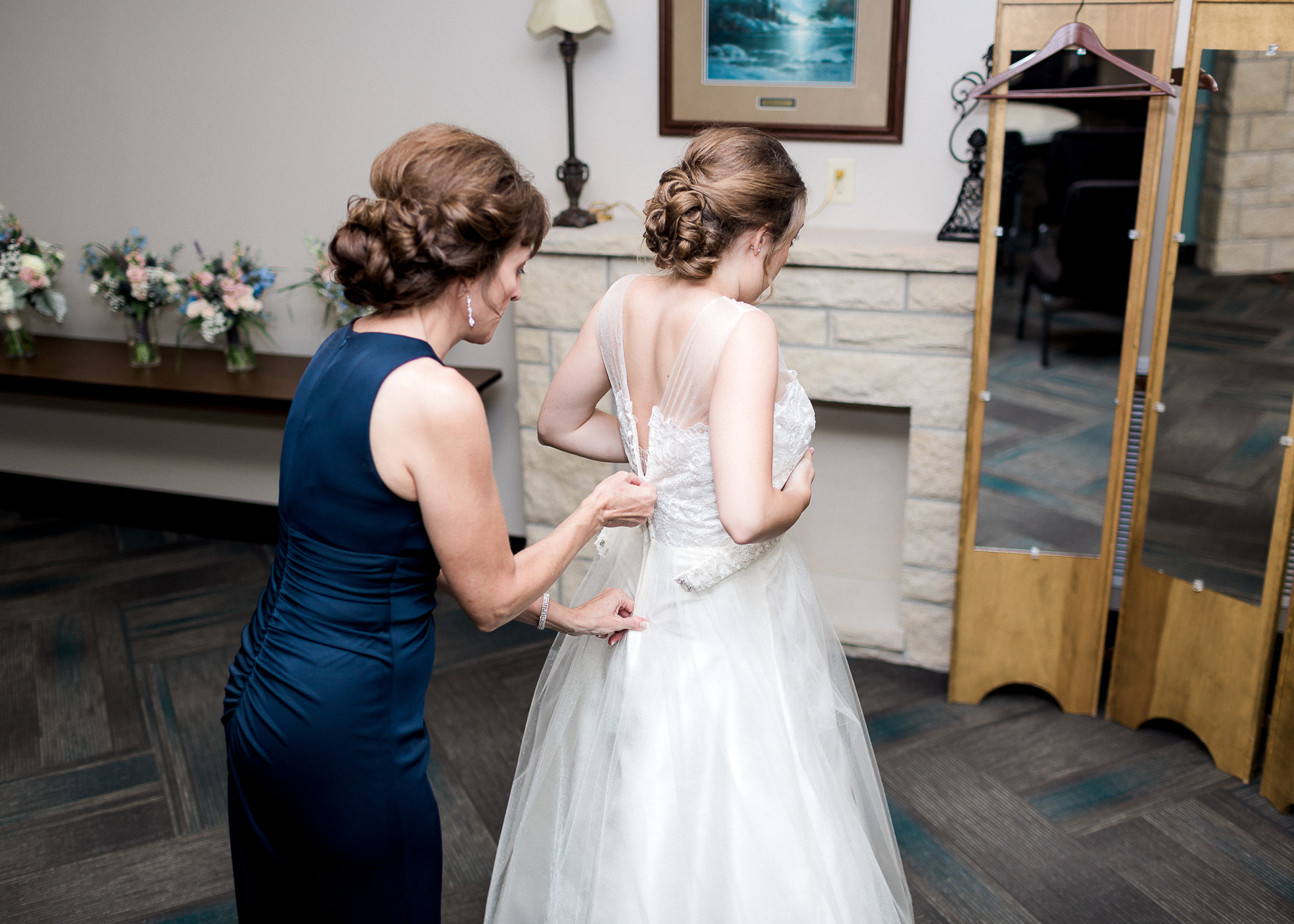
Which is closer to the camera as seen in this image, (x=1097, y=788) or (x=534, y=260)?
(x=1097, y=788)

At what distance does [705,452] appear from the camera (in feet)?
5.26

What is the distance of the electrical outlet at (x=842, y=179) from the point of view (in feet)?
9.71

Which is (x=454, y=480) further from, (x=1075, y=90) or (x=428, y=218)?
(x=1075, y=90)

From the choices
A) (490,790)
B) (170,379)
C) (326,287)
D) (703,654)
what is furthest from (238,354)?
(703,654)

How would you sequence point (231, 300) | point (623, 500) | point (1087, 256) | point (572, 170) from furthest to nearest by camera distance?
point (231, 300) < point (572, 170) < point (1087, 256) < point (623, 500)

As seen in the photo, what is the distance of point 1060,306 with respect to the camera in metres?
2.49

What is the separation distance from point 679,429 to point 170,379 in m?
2.51

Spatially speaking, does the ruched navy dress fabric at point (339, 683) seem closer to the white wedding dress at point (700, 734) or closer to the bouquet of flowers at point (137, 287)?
the white wedding dress at point (700, 734)

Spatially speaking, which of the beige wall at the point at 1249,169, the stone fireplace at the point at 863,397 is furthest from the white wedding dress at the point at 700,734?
the beige wall at the point at 1249,169

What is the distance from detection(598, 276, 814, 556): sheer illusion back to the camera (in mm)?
1579

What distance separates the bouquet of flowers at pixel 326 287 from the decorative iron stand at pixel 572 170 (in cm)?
78

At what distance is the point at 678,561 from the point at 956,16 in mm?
1846

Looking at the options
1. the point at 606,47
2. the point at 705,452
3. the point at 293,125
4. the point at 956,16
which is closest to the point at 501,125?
the point at 606,47

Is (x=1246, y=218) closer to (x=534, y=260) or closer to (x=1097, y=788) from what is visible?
(x=1097, y=788)
